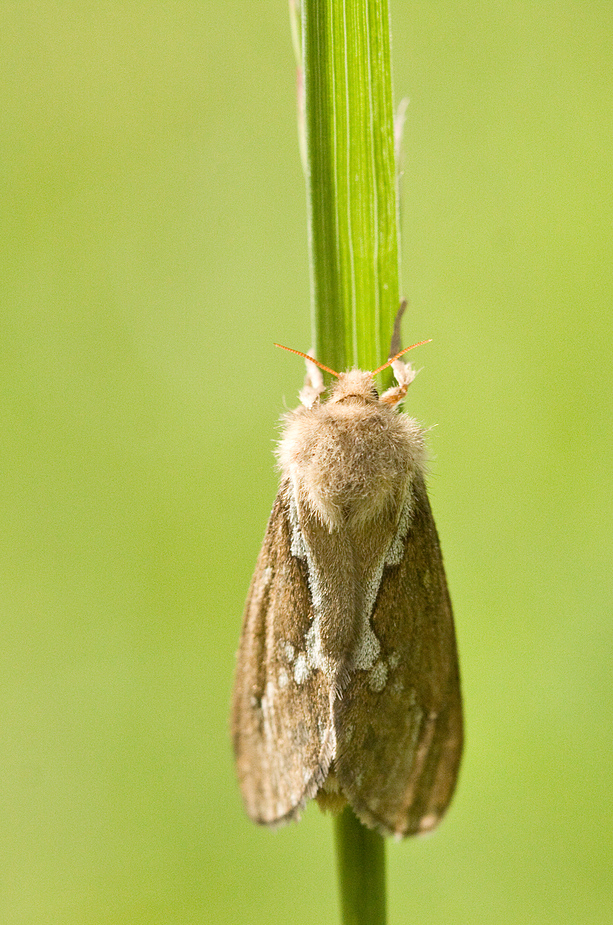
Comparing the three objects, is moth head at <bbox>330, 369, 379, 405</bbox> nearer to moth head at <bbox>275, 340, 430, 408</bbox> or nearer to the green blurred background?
moth head at <bbox>275, 340, 430, 408</bbox>

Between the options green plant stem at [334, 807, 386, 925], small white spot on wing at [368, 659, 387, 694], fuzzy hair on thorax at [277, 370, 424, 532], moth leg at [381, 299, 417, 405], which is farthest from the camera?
small white spot on wing at [368, 659, 387, 694]

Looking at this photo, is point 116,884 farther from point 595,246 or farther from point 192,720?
point 595,246

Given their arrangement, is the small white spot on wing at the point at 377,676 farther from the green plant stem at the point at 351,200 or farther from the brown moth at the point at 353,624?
the green plant stem at the point at 351,200

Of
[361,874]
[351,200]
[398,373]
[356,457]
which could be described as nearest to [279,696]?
[361,874]

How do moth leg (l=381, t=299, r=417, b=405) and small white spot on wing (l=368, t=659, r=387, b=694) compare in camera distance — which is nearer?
moth leg (l=381, t=299, r=417, b=405)

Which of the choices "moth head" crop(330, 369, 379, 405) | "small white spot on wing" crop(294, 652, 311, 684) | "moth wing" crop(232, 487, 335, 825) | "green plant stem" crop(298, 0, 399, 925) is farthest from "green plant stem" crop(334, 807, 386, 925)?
"moth head" crop(330, 369, 379, 405)

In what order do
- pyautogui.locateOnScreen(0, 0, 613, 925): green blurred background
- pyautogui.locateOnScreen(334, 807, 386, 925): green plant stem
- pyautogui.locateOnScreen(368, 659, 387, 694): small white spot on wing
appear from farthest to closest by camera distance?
pyautogui.locateOnScreen(0, 0, 613, 925): green blurred background
pyautogui.locateOnScreen(368, 659, 387, 694): small white spot on wing
pyautogui.locateOnScreen(334, 807, 386, 925): green plant stem
